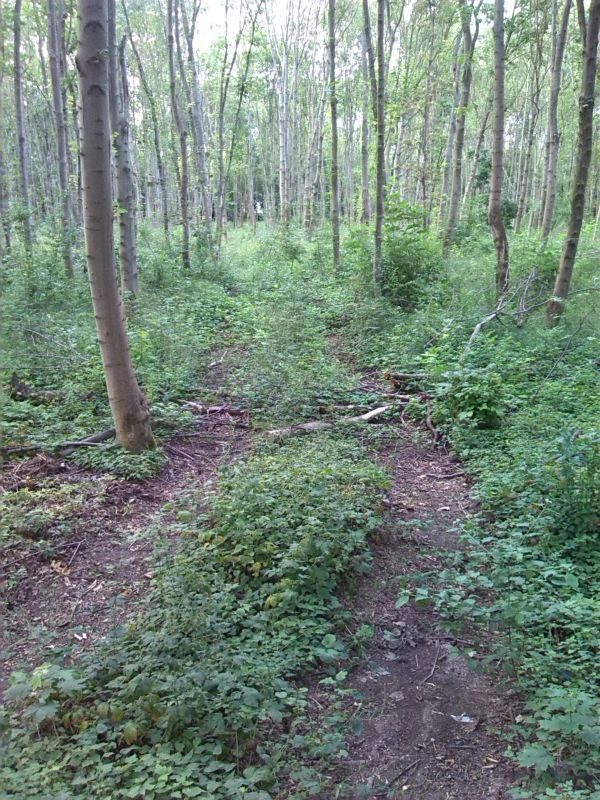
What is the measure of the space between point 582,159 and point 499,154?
2.09 metres

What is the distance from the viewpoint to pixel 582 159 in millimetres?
8023

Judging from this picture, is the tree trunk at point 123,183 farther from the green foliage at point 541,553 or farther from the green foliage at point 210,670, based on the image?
the green foliage at point 210,670

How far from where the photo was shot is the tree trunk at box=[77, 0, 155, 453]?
182 inches

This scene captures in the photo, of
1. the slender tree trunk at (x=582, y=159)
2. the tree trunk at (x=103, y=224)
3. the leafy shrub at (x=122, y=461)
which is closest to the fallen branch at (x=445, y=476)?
the leafy shrub at (x=122, y=461)

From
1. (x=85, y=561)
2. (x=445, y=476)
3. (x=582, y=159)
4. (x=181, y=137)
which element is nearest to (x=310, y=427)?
(x=445, y=476)

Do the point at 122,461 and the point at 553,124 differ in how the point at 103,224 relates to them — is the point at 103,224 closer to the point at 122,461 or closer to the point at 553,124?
the point at 122,461

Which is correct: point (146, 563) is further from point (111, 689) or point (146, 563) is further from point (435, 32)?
point (435, 32)

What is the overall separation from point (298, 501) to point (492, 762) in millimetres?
2131

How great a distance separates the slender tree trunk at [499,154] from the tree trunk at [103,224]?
7.00 metres

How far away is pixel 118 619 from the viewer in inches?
140

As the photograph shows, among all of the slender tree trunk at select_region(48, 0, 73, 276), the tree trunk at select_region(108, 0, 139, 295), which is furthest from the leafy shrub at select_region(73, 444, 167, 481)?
the slender tree trunk at select_region(48, 0, 73, 276)

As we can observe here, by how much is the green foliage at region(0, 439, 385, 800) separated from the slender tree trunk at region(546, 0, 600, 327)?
5960 mm

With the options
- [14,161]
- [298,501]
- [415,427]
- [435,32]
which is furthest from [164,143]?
[298,501]

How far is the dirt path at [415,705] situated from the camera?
255cm
